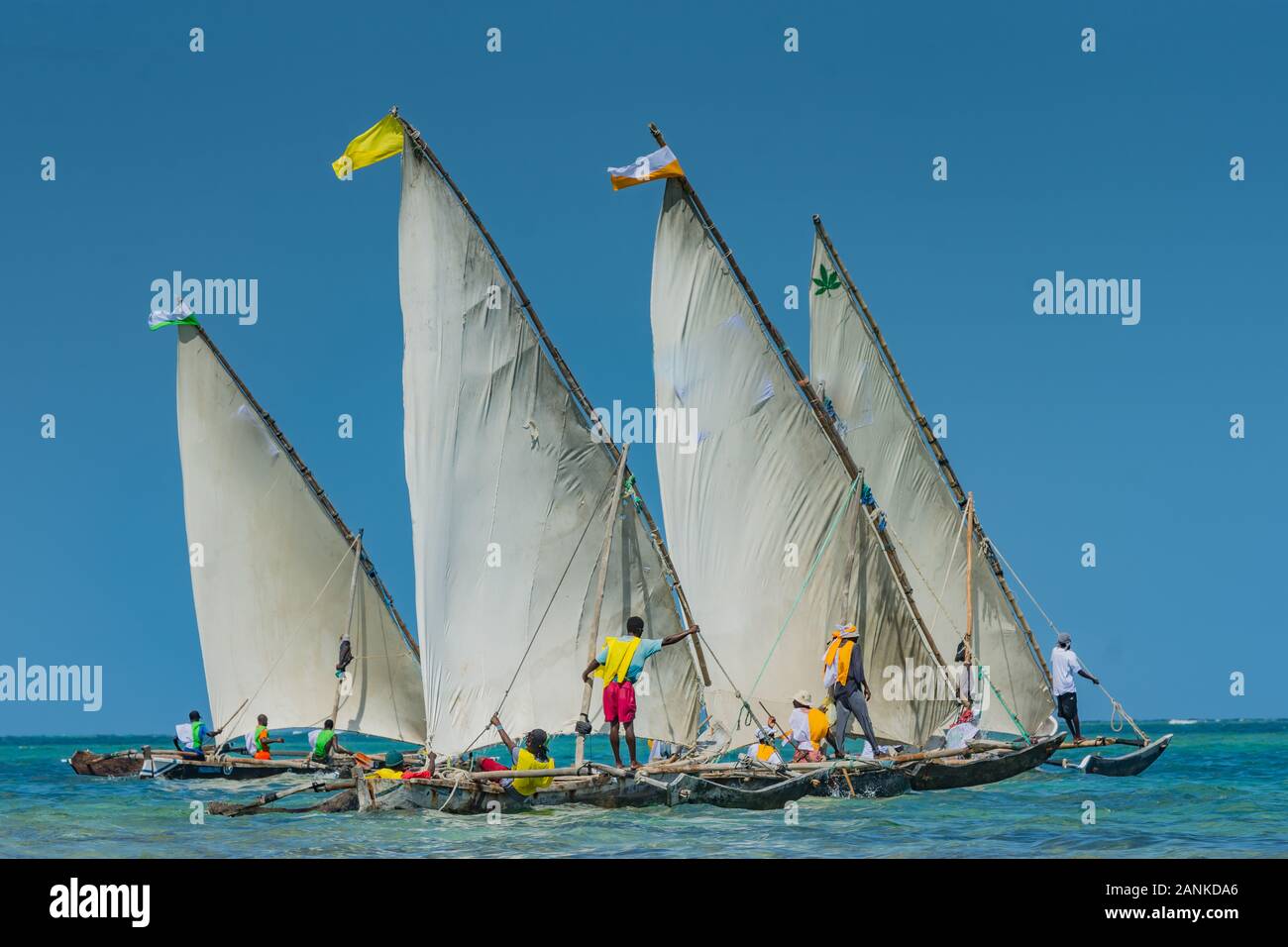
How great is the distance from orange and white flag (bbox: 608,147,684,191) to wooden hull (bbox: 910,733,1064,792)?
12416mm

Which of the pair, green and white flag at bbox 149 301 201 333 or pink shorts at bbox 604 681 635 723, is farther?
green and white flag at bbox 149 301 201 333

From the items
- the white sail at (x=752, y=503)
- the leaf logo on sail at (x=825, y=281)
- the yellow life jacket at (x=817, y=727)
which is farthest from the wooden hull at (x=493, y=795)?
the leaf logo on sail at (x=825, y=281)

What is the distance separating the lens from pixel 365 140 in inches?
1172

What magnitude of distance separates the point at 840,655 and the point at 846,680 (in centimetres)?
47

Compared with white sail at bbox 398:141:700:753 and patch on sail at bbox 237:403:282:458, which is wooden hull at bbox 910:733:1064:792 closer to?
white sail at bbox 398:141:700:753

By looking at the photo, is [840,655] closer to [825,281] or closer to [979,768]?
[979,768]

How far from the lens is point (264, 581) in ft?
133

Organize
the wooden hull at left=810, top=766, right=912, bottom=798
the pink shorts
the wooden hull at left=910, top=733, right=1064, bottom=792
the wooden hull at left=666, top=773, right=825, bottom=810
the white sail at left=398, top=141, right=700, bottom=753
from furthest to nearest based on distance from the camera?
the wooden hull at left=910, top=733, right=1064, bottom=792, the white sail at left=398, top=141, right=700, bottom=753, the wooden hull at left=810, top=766, right=912, bottom=798, the wooden hull at left=666, top=773, right=825, bottom=810, the pink shorts

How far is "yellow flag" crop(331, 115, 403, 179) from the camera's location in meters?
29.5

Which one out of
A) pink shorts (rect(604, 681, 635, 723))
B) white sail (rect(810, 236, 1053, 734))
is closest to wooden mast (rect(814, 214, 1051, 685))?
white sail (rect(810, 236, 1053, 734))

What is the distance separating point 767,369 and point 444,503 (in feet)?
22.6

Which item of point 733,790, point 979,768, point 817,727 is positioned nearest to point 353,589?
point 817,727
